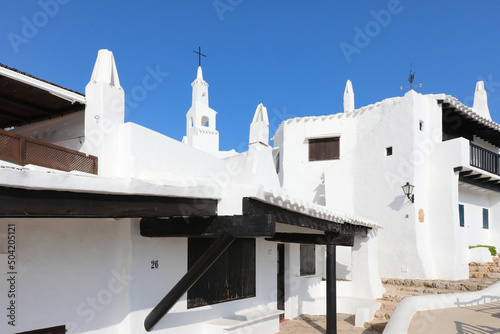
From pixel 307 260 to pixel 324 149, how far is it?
7.11 m

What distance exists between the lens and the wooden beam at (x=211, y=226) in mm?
4926

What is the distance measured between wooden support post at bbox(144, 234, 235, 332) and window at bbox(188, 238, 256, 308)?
130cm

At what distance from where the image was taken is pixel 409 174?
48.0ft

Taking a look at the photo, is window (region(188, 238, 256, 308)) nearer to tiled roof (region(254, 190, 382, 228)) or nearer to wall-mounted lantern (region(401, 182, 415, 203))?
tiled roof (region(254, 190, 382, 228))

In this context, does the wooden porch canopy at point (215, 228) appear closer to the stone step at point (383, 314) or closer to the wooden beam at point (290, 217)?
the wooden beam at point (290, 217)

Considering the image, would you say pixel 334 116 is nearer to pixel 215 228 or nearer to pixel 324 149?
pixel 324 149

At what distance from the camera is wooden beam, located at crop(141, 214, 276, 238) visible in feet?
16.2

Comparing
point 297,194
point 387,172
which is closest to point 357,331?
point 387,172

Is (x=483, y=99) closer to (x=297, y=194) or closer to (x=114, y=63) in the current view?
(x=297, y=194)

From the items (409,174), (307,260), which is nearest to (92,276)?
(307,260)

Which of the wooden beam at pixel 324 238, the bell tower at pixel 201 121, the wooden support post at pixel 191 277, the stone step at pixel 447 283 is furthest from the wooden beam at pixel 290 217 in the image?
the bell tower at pixel 201 121

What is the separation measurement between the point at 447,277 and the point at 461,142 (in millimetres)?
4995

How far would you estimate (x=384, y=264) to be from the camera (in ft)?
49.0

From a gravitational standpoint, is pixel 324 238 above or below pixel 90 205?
below
